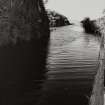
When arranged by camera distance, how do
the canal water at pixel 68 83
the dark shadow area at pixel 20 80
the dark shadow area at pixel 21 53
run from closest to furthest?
the canal water at pixel 68 83
the dark shadow area at pixel 20 80
the dark shadow area at pixel 21 53

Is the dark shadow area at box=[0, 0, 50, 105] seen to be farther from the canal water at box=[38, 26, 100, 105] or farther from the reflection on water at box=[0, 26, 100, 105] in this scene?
the canal water at box=[38, 26, 100, 105]

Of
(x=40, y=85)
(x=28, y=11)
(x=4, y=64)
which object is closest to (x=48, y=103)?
(x=40, y=85)

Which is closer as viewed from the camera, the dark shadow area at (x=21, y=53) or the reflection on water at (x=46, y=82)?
the reflection on water at (x=46, y=82)

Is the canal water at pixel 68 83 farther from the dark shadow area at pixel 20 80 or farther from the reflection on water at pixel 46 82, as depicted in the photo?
the dark shadow area at pixel 20 80

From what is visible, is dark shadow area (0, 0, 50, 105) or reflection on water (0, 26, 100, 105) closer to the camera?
reflection on water (0, 26, 100, 105)

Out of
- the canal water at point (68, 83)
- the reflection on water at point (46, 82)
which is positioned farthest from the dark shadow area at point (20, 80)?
the canal water at point (68, 83)

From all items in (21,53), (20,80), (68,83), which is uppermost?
(21,53)

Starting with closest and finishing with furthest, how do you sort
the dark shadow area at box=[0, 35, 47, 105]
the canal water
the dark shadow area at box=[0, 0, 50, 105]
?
the canal water < the dark shadow area at box=[0, 35, 47, 105] < the dark shadow area at box=[0, 0, 50, 105]

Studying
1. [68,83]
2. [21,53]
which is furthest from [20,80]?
[21,53]

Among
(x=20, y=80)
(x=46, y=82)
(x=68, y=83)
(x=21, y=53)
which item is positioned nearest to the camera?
(x=68, y=83)

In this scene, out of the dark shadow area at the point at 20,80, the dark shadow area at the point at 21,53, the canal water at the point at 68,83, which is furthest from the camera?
the dark shadow area at the point at 21,53

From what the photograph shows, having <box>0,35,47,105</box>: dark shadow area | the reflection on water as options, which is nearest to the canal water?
the reflection on water

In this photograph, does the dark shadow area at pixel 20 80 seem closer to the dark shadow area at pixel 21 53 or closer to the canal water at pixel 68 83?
the dark shadow area at pixel 21 53

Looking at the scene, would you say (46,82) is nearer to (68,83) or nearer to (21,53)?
(68,83)
